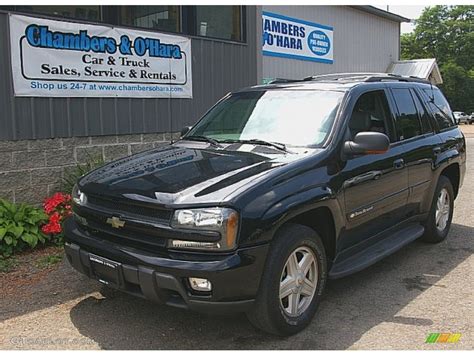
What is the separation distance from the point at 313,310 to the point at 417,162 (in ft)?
7.53

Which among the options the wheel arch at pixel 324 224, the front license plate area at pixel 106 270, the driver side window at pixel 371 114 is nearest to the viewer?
the front license plate area at pixel 106 270

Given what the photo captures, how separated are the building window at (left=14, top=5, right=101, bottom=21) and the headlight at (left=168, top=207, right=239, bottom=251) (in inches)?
177

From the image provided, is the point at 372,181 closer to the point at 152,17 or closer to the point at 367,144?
the point at 367,144

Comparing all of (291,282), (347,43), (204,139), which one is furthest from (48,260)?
(347,43)

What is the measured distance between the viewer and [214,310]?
3316 millimetres

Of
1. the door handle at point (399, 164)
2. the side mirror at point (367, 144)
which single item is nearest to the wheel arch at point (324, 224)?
the side mirror at point (367, 144)

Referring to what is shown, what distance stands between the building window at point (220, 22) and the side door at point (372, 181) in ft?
14.8

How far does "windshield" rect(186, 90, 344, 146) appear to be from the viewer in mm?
4465

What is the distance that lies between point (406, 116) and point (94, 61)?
422cm

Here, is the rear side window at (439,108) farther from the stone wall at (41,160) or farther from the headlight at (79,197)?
the stone wall at (41,160)

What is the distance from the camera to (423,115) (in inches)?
232

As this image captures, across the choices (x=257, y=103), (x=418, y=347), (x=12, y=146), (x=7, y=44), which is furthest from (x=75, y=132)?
(x=418, y=347)

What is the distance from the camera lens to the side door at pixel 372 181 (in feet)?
14.3

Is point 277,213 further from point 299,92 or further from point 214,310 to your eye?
point 299,92
